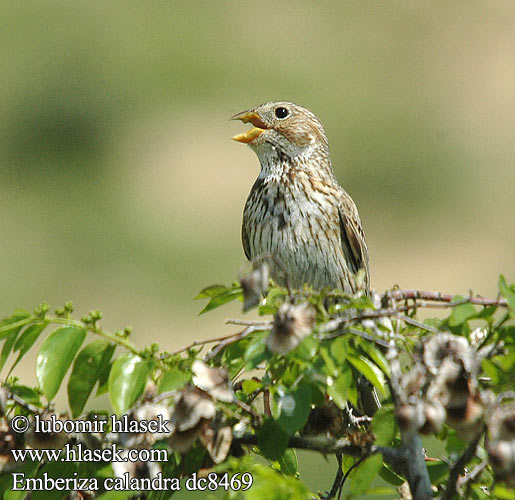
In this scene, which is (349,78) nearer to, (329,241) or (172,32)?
(172,32)

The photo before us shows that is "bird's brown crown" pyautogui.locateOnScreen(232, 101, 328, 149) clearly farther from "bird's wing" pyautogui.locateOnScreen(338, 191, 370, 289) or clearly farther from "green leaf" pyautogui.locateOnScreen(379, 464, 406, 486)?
"green leaf" pyautogui.locateOnScreen(379, 464, 406, 486)

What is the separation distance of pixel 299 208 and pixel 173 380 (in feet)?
8.38

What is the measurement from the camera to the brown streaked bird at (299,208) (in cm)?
437

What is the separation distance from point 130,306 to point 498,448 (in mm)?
9517

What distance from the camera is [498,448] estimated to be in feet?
5.44

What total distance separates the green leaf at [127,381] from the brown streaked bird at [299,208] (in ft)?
7.30

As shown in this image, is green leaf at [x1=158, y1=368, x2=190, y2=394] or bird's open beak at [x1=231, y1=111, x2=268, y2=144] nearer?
green leaf at [x1=158, y1=368, x2=190, y2=394]

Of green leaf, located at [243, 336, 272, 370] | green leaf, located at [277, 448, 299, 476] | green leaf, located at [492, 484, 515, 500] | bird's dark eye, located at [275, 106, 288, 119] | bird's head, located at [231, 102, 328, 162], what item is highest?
bird's dark eye, located at [275, 106, 288, 119]

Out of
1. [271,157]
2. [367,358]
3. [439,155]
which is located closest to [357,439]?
[367,358]

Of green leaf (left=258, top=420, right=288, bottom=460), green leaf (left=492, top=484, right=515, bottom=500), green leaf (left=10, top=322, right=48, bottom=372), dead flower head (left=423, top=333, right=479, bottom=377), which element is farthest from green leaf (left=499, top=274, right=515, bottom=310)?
green leaf (left=10, top=322, right=48, bottom=372)

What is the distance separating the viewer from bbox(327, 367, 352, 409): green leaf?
1992mm

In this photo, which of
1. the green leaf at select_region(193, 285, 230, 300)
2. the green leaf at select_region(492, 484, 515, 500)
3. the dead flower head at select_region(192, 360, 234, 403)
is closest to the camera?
the green leaf at select_region(492, 484, 515, 500)

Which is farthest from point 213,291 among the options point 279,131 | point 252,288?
point 279,131

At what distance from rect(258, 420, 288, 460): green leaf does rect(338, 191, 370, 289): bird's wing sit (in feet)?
8.45
